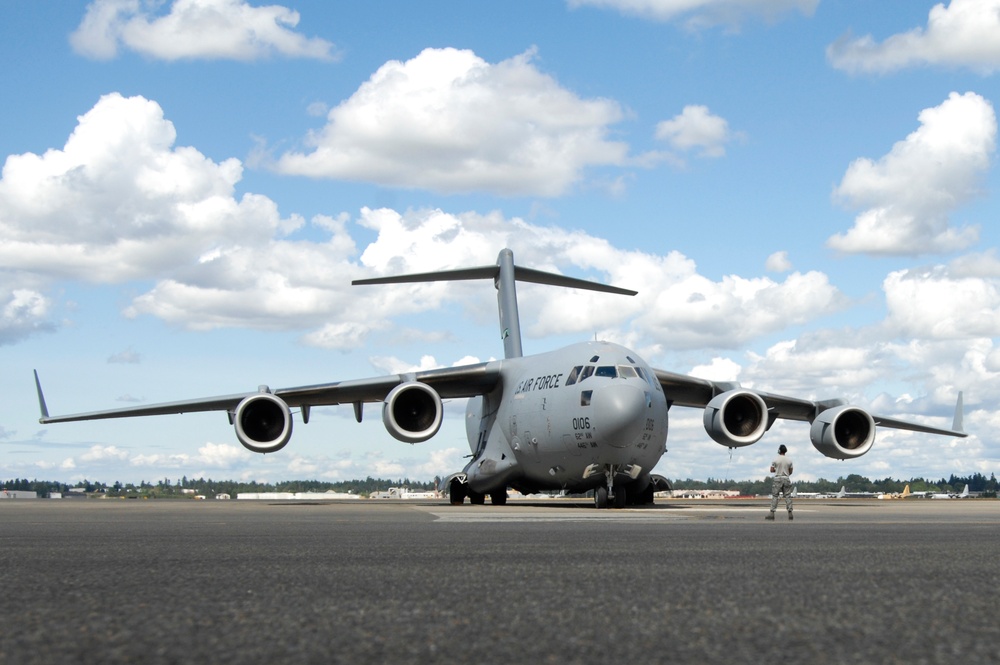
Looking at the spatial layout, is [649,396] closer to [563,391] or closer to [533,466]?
[563,391]

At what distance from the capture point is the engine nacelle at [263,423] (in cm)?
2505

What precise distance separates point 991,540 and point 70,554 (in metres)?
7.01

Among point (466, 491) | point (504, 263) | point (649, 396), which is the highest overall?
point (504, 263)

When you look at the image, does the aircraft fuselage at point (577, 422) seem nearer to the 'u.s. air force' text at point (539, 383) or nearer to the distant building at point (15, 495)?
the 'u.s. air force' text at point (539, 383)

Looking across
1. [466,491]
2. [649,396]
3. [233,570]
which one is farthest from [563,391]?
[233,570]

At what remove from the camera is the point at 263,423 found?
2573 centimetres

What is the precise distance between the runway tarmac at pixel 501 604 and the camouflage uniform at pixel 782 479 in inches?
368

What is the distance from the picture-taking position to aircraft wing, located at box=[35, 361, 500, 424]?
2672 cm

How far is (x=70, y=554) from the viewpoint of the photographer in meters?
7.54

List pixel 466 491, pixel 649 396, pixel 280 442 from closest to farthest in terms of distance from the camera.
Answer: pixel 649 396, pixel 280 442, pixel 466 491

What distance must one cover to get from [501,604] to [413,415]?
21499 mm

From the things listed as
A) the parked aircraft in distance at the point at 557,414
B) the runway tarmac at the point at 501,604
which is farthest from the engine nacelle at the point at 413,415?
the runway tarmac at the point at 501,604

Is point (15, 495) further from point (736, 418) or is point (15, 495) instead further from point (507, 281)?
point (736, 418)

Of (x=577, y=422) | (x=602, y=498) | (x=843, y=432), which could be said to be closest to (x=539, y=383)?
(x=577, y=422)
